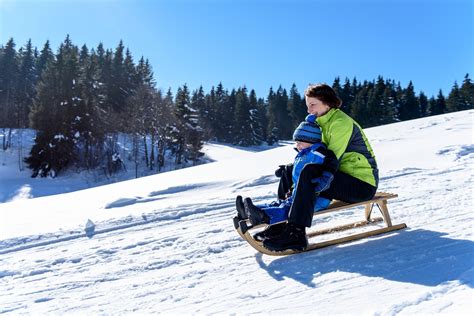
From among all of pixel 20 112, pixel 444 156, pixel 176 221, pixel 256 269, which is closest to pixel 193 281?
pixel 256 269

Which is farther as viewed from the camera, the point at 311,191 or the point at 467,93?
the point at 467,93

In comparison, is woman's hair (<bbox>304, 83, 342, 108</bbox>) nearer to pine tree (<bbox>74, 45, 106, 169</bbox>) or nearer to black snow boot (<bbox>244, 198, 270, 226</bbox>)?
black snow boot (<bbox>244, 198, 270, 226</bbox>)

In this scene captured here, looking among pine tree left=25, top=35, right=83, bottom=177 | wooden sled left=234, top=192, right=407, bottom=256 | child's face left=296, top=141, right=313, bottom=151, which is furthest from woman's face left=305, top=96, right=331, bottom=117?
pine tree left=25, top=35, right=83, bottom=177

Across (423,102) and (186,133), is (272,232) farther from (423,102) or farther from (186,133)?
(423,102)

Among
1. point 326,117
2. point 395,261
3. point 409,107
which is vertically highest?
point 409,107

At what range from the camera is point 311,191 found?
3.04 meters

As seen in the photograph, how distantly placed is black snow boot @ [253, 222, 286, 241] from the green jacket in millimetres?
746

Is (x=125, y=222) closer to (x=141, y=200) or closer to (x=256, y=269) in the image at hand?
(x=141, y=200)

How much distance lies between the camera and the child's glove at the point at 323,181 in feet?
10.1

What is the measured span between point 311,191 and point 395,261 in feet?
2.68

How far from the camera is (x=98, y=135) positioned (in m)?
34.3

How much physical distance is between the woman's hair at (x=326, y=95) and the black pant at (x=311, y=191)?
0.63 meters

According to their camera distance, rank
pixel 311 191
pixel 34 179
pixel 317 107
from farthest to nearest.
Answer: pixel 34 179, pixel 317 107, pixel 311 191

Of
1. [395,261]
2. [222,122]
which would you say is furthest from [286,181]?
[222,122]
